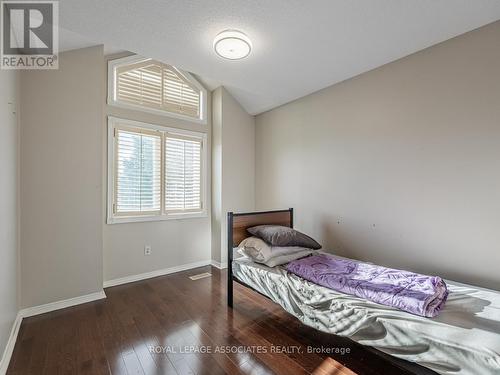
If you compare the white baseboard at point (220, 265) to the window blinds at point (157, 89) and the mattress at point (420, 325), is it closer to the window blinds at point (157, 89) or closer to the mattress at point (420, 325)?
the mattress at point (420, 325)

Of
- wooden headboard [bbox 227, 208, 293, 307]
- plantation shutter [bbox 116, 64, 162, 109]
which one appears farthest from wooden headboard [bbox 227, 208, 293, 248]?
plantation shutter [bbox 116, 64, 162, 109]

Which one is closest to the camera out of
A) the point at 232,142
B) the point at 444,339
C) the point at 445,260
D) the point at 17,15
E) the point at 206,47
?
the point at 444,339

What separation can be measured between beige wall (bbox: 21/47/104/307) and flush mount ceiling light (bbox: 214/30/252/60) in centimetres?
155

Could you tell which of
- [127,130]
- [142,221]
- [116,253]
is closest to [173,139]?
[127,130]

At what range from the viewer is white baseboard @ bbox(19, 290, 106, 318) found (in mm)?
2320

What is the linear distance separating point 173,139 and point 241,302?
240 cm

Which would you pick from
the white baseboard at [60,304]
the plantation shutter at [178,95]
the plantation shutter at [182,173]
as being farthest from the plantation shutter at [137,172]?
the white baseboard at [60,304]

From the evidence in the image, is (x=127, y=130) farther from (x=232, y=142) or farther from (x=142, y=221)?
(x=232, y=142)

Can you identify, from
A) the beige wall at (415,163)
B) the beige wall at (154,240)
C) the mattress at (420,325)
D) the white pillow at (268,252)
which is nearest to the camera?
the mattress at (420,325)

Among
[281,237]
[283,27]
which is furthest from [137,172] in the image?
[283,27]

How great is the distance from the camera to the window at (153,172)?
307 centimetres

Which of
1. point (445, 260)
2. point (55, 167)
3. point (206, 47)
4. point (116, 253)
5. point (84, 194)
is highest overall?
Answer: point (206, 47)

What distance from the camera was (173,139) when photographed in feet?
11.6

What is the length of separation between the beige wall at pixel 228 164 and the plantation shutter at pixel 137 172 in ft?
2.85
